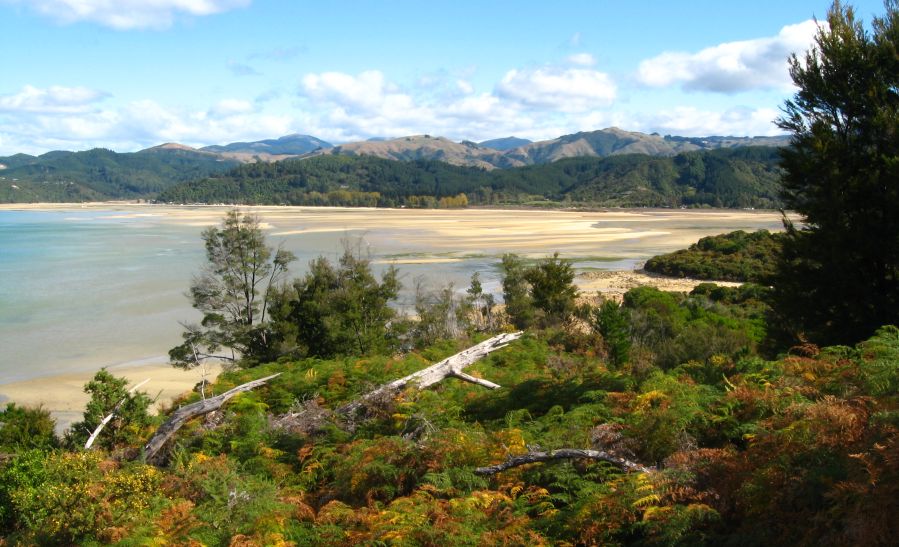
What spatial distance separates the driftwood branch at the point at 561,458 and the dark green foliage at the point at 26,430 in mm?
9839

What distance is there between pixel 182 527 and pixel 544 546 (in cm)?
385

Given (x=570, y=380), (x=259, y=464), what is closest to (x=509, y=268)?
(x=570, y=380)

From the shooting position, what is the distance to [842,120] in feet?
43.0

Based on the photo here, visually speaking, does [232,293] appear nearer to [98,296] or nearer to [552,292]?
[552,292]

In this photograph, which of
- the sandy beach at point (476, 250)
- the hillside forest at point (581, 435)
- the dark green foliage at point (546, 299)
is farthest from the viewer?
the dark green foliage at point (546, 299)

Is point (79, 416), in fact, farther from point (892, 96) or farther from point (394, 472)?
point (892, 96)

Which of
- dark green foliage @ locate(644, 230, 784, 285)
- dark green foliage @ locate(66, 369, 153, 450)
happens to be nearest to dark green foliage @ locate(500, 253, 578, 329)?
dark green foliage @ locate(66, 369, 153, 450)

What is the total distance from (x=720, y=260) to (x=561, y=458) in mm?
50724

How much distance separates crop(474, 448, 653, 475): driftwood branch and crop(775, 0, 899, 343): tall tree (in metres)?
8.11

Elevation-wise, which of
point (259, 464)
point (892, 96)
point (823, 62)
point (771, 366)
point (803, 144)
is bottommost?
point (259, 464)

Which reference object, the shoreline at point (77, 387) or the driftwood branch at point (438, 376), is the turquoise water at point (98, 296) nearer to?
the shoreline at point (77, 387)

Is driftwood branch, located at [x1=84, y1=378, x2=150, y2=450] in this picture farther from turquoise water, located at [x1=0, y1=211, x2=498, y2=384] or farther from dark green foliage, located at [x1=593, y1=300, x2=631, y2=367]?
turquoise water, located at [x1=0, y1=211, x2=498, y2=384]

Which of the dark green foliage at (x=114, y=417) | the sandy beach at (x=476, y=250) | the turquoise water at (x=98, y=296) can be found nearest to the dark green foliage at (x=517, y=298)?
the sandy beach at (x=476, y=250)

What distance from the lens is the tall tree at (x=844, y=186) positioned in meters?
11.8
